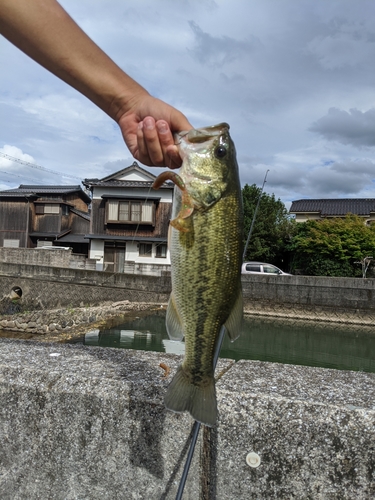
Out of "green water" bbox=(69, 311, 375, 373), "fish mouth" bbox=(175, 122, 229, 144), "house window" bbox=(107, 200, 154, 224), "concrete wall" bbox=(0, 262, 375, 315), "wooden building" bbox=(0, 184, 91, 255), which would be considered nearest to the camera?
"fish mouth" bbox=(175, 122, 229, 144)

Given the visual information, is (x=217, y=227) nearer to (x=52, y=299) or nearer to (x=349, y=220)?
(x=52, y=299)

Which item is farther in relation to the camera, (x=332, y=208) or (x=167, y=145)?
(x=332, y=208)

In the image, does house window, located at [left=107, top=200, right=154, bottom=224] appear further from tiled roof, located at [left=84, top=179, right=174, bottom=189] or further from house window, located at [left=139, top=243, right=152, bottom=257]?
house window, located at [left=139, top=243, right=152, bottom=257]

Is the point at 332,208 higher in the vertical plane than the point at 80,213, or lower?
higher

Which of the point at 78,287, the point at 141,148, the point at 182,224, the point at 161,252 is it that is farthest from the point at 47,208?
the point at 182,224

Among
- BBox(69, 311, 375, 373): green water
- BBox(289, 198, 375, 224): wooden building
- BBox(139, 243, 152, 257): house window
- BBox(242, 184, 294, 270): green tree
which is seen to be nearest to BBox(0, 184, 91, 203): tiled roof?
BBox(139, 243, 152, 257): house window

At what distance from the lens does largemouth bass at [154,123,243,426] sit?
194cm

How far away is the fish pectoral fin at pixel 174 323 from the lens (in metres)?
2.03

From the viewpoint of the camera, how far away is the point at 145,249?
3338 centimetres

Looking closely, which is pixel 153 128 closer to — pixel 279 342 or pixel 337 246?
pixel 279 342

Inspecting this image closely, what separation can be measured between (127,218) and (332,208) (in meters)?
21.1

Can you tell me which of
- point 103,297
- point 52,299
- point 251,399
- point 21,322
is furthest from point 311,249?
point 251,399

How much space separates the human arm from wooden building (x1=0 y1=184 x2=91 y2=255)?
125ft

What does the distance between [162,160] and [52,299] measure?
24653 millimetres
